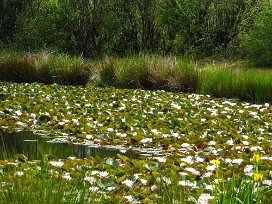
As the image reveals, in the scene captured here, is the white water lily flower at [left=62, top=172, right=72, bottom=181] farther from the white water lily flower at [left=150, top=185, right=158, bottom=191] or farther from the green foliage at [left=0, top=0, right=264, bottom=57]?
the green foliage at [left=0, top=0, right=264, bottom=57]

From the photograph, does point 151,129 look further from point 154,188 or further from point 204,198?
point 204,198

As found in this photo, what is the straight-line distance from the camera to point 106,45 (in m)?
20.7

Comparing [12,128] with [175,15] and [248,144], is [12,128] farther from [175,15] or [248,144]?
[175,15]

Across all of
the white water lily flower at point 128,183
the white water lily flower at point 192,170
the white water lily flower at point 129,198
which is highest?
the white water lily flower at point 129,198

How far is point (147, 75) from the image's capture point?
1321cm

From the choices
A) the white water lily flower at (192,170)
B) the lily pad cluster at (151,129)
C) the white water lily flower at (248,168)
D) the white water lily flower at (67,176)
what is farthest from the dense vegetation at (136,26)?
the white water lily flower at (67,176)

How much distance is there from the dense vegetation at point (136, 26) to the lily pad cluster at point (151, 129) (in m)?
9.04

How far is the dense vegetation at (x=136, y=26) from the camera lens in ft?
65.3

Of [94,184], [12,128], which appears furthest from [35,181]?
[12,128]

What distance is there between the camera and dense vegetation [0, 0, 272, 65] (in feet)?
65.3

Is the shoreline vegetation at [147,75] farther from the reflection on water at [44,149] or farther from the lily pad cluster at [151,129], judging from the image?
the reflection on water at [44,149]

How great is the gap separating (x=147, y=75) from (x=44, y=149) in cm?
750

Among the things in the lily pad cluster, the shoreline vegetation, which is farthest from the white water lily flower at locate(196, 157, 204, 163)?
the shoreline vegetation

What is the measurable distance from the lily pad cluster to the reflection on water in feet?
0.83
